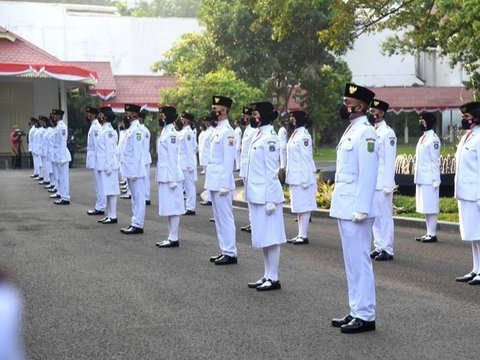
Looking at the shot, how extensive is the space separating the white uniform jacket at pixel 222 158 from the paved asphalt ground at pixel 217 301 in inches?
42.5

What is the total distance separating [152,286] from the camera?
9.25 meters

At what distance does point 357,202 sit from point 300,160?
20.7ft

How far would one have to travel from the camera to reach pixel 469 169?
391 inches

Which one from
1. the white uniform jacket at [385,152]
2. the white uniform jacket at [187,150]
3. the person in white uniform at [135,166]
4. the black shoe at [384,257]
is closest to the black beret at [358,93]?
the white uniform jacket at [385,152]

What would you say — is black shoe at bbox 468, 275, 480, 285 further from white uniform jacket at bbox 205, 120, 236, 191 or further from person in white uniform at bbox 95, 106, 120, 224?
person in white uniform at bbox 95, 106, 120, 224

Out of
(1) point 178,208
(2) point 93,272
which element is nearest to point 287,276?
(2) point 93,272

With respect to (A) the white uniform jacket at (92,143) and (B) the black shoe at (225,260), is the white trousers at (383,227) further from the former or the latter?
(A) the white uniform jacket at (92,143)

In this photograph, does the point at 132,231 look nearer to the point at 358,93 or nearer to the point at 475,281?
the point at 475,281

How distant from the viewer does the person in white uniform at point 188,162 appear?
18031 millimetres

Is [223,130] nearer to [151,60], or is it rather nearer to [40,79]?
[40,79]

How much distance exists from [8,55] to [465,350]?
108 feet

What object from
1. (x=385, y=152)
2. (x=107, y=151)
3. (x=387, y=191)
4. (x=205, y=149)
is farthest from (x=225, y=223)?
(x=205, y=149)

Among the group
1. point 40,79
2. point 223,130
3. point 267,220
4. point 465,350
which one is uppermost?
point 40,79

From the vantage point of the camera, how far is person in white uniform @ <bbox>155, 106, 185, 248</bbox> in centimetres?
1257
